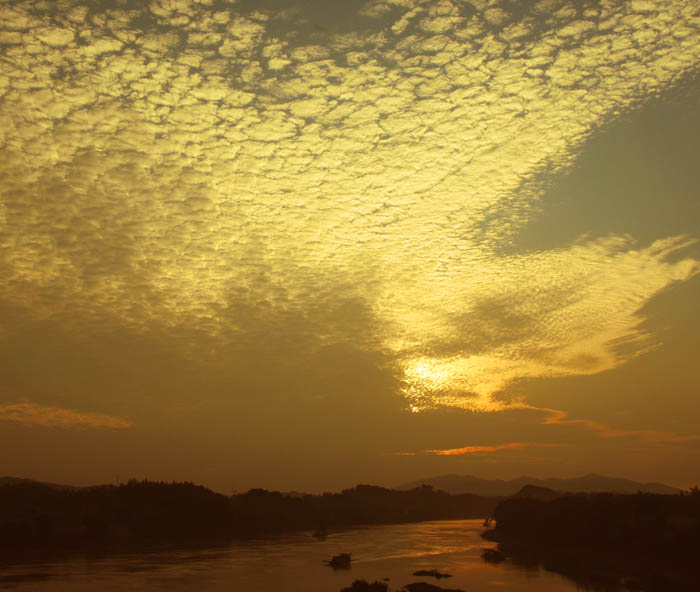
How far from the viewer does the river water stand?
1988 inches

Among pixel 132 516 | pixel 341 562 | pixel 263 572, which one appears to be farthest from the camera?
pixel 132 516

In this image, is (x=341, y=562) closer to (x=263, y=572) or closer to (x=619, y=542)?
(x=263, y=572)

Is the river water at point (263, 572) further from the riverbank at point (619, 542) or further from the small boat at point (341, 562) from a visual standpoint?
the riverbank at point (619, 542)

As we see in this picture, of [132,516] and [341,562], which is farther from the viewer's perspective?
[132,516]

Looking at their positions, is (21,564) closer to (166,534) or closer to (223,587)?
(223,587)

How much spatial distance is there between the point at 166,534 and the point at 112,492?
1469 cm

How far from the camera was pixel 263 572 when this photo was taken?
59688 mm

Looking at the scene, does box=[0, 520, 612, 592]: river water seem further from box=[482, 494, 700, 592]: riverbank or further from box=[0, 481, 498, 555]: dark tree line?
box=[0, 481, 498, 555]: dark tree line

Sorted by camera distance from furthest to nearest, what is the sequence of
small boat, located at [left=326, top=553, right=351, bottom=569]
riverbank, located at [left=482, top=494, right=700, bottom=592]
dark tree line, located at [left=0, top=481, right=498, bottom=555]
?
dark tree line, located at [left=0, top=481, right=498, bottom=555] < small boat, located at [left=326, top=553, right=351, bottom=569] < riverbank, located at [left=482, top=494, right=700, bottom=592]

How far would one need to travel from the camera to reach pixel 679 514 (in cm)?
6156

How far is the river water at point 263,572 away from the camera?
50500mm

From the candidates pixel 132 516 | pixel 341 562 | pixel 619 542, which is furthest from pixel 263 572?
pixel 132 516

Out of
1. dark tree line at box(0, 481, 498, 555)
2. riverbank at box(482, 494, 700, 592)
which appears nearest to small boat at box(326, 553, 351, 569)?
riverbank at box(482, 494, 700, 592)

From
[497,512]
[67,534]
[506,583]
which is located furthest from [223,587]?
[497,512]
